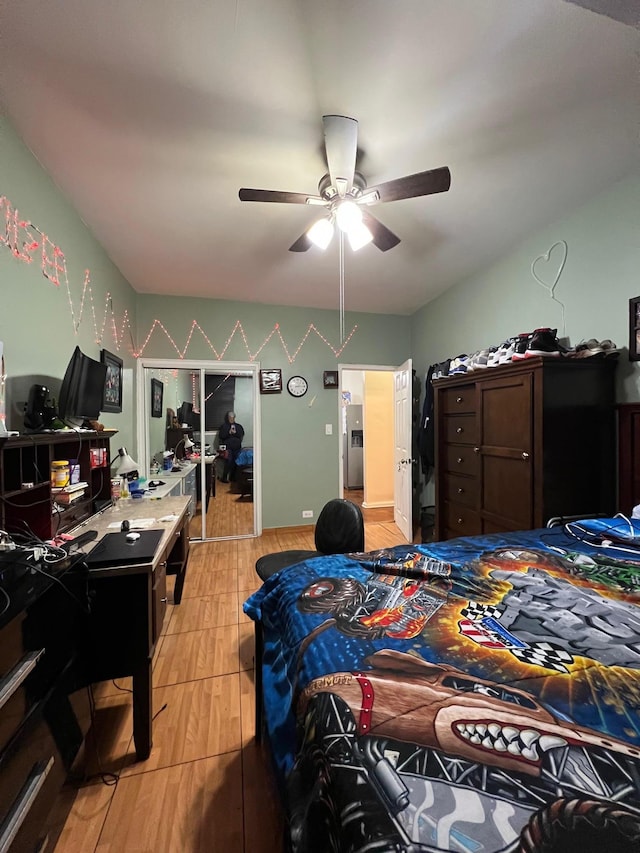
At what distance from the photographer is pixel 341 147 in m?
1.55

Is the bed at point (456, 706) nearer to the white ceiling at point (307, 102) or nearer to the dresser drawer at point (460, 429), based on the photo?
the dresser drawer at point (460, 429)

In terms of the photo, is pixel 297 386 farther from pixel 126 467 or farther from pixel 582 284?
pixel 582 284

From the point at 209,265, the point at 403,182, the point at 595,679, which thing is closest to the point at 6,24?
the point at 403,182

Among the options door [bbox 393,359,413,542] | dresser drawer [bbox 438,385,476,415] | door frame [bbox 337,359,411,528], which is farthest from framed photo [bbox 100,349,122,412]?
door [bbox 393,359,413,542]

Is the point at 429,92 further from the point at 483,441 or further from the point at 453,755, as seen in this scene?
the point at 453,755

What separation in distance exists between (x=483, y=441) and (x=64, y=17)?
2.84 m

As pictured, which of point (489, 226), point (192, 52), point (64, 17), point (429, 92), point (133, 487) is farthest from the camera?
point (133, 487)

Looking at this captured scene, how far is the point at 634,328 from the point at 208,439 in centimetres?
371

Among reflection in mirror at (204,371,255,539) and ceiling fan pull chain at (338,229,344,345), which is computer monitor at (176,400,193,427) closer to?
reflection in mirror at (204,371,255,539)

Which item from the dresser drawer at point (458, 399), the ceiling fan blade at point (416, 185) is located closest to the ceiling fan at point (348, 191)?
the ceiling fan blade at point (416, 185)

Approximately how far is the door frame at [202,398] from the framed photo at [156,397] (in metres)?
0.08

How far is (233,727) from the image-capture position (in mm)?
1477

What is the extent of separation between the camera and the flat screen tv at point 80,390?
179cm

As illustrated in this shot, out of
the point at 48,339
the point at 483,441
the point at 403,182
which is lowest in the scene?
the point at 483,441
